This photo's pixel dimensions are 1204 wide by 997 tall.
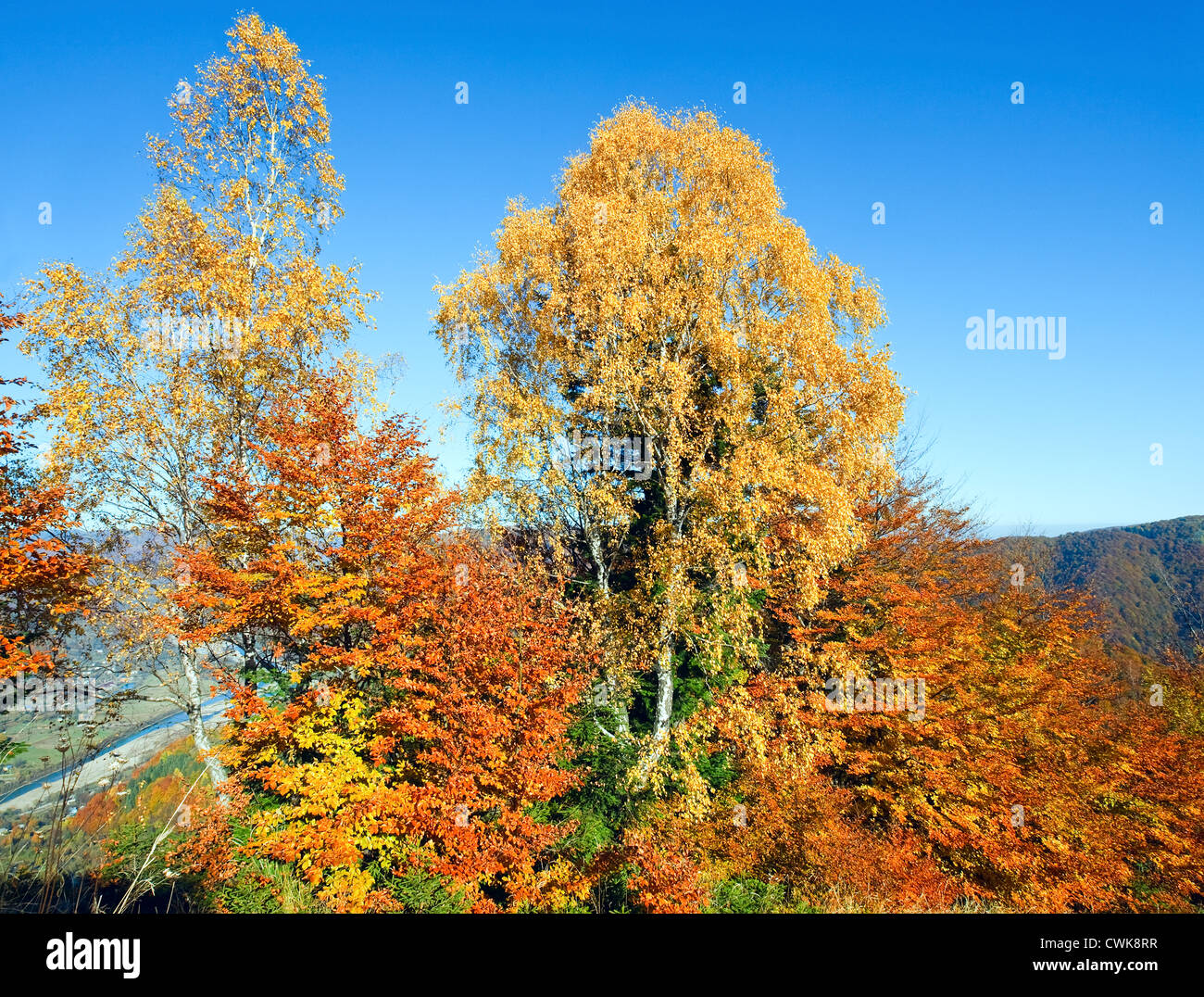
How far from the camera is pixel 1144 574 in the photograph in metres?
84.1

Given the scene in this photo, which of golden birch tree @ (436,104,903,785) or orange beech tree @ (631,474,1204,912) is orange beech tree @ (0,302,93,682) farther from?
orange beech tree @ (631,474,1204,912)

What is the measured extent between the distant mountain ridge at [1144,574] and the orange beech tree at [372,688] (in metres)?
70.9

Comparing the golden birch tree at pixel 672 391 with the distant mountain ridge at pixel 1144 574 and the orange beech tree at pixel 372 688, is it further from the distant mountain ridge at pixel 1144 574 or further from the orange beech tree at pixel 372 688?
the distant mountain ridge at pixel 1144 574

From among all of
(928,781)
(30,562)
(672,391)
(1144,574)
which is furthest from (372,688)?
(1144,574)

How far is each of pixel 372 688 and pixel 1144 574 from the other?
108589mm

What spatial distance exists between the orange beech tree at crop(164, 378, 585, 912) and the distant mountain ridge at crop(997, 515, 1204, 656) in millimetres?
70940

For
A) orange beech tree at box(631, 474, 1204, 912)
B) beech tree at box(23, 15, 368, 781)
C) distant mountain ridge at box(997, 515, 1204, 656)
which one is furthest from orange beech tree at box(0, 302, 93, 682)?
distant mountain ridge at box(997, 515, 1204, 656)

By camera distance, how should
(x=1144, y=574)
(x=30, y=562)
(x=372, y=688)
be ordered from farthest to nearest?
1. (x=1144, y=574)
2. (x=372, y=688)
3. (x=30, y=562)

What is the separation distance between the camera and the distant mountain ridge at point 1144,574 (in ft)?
228

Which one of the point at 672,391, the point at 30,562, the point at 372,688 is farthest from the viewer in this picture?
the point at 672,391

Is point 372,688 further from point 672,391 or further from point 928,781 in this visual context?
point 928,781

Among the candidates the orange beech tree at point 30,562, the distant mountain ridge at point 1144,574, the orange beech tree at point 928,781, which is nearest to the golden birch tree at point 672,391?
the orange beech tree at point 928,781

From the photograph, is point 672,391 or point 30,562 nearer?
point 30,562

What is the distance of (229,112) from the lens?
15.5 meters
